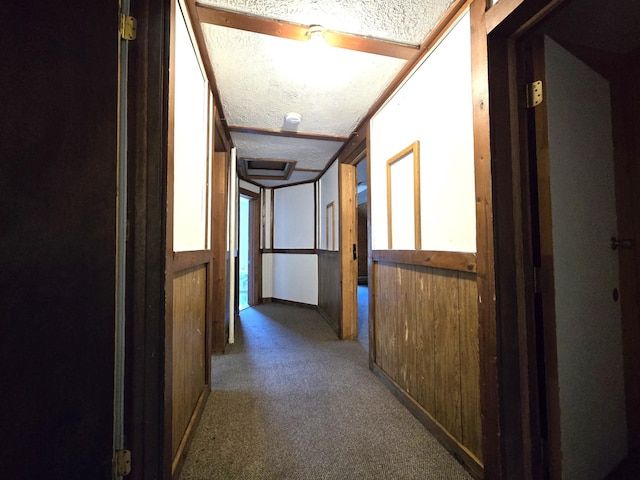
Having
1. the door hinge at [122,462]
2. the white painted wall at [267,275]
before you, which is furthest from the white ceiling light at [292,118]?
the white painted wall at [267,275]

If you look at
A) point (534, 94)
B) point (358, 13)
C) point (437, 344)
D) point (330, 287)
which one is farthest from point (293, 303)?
point (534, 94)

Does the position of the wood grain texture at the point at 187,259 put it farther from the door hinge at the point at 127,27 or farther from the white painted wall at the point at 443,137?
the white painted wall at the point at 443,137


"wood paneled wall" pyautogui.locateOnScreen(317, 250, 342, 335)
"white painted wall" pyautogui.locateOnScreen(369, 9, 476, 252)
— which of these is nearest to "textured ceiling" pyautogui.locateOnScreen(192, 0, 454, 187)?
"white painted wall" pyautogui.locateOnScreen(369, 9, 476, 252)

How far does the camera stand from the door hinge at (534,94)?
1065 mm

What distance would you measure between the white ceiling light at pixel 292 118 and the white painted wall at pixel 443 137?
84 centimetres

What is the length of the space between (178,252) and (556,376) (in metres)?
1.56

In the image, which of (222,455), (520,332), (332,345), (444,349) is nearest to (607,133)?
(520,332)

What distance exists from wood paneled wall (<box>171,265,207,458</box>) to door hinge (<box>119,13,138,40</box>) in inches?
34.0

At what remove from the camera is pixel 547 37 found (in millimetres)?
1096

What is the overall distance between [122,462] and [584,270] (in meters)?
1.83

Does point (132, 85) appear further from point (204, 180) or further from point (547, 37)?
point (547, 37)

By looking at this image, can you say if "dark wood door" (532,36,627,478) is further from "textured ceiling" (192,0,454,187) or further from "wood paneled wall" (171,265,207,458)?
"wood paneled wall" (171,265,207,458)

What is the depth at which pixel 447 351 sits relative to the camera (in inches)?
54.0

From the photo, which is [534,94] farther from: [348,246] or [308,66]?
[348,246]
